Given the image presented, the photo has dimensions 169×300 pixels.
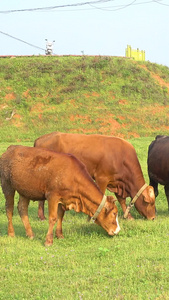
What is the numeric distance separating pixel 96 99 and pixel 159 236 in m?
29.2

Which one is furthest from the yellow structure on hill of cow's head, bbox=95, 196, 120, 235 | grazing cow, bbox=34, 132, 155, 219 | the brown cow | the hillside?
cow's head, bbox=95, 196, 120, 235

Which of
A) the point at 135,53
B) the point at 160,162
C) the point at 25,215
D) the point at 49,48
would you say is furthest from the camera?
the point at 135,53

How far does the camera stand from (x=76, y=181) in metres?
8.11

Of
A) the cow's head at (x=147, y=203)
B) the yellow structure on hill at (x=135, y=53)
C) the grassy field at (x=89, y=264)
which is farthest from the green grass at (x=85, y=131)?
the yellow structure on hill at (x=135, y=53)

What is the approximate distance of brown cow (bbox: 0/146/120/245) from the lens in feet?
26.4

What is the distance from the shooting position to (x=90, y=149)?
35.0ft

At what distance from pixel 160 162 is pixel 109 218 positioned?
334 cm

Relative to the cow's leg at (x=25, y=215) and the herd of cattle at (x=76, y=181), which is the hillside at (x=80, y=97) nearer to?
the herd of cattle at (x=76, y=181)

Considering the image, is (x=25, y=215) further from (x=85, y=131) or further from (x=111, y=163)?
(x=85, y=131)

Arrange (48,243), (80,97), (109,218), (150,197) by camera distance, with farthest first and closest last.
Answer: (80,97), (150,197), (109,218), (48,243)

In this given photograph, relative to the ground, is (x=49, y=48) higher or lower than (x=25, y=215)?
higher

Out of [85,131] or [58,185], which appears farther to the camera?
[85,131]

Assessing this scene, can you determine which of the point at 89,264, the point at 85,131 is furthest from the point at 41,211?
the point at 85,131

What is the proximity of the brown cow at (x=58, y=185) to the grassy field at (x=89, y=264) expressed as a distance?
1.35 feet
